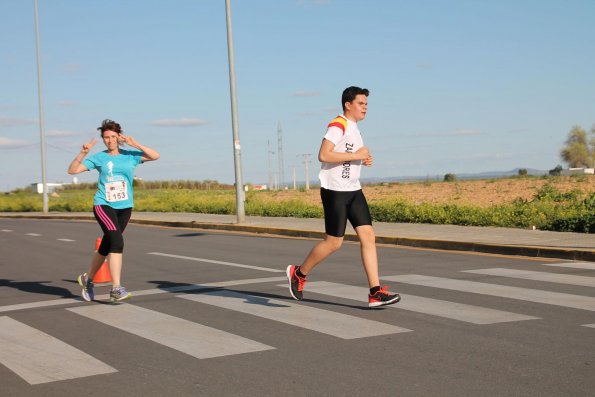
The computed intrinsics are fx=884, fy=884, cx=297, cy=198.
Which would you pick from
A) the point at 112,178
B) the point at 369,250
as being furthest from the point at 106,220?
the point at 369,250

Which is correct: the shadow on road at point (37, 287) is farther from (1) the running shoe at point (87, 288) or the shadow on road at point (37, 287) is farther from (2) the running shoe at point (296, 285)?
(2) the running shoe at point (296, 285)

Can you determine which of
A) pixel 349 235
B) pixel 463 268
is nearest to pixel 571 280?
pixel 463 268

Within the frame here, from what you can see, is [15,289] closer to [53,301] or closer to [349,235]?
[53,301]

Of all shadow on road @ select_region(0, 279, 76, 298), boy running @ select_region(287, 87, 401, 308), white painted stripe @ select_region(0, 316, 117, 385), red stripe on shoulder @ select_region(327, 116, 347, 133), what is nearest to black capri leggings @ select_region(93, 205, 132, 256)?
shadow on road @ select_region(0, 279, 76, 298)

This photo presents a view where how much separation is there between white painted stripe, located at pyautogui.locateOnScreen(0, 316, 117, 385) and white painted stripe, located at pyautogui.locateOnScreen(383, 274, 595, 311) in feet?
14.5

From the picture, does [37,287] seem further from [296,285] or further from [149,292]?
[296,285]

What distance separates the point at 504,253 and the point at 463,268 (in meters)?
2.26

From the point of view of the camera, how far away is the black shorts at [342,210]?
8.31 metres

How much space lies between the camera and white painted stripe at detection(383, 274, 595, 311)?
8.51 m

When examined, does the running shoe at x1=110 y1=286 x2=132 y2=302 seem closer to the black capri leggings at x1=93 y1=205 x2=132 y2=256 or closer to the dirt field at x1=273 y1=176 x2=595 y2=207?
the black capri leggings at x1=93 y1=205 x2=132 y2=256

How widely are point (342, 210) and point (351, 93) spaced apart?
113cm

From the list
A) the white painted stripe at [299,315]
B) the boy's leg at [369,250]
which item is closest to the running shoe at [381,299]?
the boy's leg at [369,250]

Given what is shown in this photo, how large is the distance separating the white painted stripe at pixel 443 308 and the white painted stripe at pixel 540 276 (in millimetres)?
2000

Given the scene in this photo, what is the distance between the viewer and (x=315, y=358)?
626 centimetres
